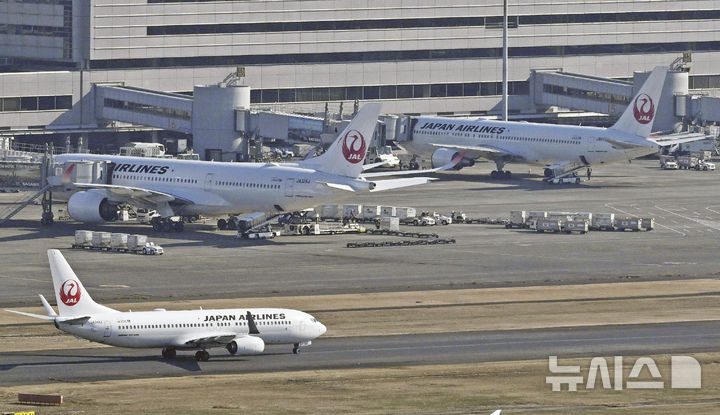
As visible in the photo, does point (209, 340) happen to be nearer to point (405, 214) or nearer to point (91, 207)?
point (91, 207)

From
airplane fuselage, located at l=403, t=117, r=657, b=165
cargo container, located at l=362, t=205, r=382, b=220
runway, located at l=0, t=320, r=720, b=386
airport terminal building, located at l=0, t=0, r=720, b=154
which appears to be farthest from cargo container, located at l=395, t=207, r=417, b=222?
runway, located at l=0, t=320, r=720, b=386

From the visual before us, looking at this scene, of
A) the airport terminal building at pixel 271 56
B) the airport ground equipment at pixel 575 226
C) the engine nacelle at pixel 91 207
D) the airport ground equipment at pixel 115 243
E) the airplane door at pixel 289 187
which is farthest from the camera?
Answer: the airport terminal building at pixel 271 56

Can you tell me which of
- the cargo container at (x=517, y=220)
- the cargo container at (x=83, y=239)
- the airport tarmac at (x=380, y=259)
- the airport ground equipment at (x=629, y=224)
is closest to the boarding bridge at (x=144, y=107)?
the airport tarmac at (x=380, y=259)

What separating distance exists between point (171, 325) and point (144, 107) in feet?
315

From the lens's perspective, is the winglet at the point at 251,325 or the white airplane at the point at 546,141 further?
the white airplane at the point at 546,141

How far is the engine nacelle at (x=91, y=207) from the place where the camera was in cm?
11975

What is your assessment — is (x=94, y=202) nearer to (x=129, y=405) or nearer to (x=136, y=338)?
(x=136, y=338)

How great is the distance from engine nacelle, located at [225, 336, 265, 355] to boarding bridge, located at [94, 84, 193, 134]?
3585 inches

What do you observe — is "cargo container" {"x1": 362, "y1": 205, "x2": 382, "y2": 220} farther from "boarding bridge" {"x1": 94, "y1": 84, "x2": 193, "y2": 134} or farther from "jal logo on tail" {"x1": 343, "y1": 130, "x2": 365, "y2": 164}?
"boarding bridge" {"x1": 94, "y1": 84, "x2": 193, "y2": 134}

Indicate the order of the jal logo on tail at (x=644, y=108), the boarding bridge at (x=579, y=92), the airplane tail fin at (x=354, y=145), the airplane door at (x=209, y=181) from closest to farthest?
the airplane tail fin at (x=354, y=145)
the airplane door at (x=209, y=181)
the jal logo on tail at (x=644, y=108)
the boarding bridge at (x=579, y=92)

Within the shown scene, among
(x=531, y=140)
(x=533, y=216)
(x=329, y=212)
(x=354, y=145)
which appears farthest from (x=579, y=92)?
(x=354, y=145)

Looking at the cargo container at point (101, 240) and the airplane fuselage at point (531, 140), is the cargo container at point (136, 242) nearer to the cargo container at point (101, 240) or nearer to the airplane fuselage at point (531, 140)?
the cargo container at point (101, 240)

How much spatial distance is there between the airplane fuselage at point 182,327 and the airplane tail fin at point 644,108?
254 feet

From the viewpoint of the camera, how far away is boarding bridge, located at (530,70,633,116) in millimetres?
187875
